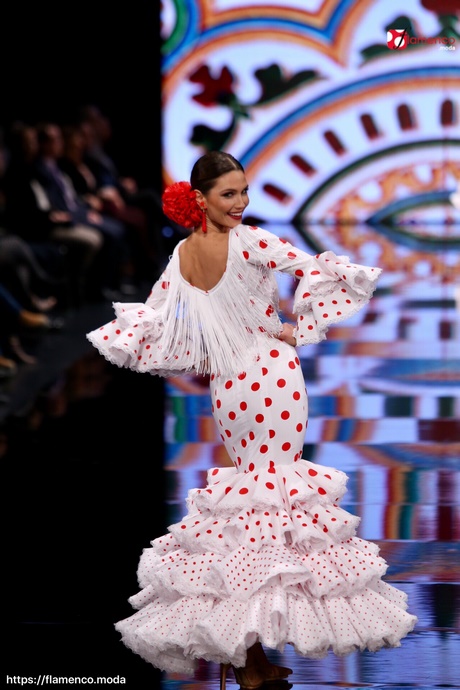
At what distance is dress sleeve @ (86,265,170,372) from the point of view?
128 inches

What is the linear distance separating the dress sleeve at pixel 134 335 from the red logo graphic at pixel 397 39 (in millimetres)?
11880

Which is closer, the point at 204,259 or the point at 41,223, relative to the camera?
the point at 204,259

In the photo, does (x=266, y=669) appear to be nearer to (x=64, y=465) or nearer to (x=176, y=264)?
(x=176, y=264)

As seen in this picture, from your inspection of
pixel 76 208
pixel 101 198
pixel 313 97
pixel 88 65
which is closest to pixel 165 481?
pixel 76 208

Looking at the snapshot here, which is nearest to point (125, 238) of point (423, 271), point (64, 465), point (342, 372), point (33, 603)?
point (423, 271)

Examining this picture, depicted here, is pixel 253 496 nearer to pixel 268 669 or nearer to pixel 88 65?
pixel 268 669

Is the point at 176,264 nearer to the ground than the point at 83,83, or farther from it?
nearer to the ground

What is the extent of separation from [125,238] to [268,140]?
4.23 m

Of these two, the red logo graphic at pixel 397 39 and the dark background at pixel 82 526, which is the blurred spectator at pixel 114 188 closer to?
the dark background at pixel 82 526

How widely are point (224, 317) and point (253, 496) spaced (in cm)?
44

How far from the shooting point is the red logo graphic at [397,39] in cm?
1459

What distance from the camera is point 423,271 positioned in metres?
11.6

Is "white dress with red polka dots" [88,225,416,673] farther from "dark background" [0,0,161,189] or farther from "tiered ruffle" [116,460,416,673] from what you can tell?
"dark background" [0,0,161,189]

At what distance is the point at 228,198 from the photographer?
3141mm
